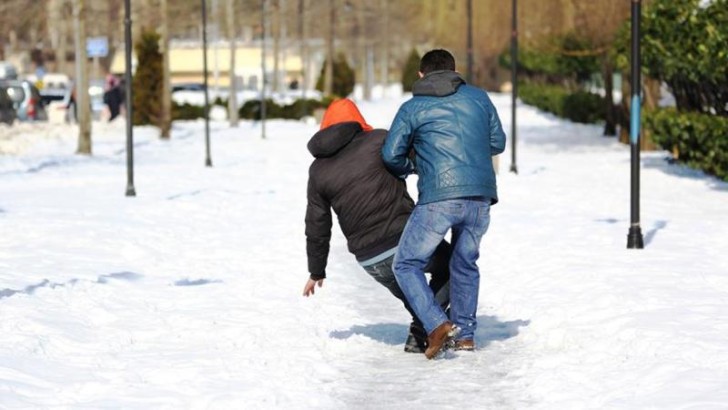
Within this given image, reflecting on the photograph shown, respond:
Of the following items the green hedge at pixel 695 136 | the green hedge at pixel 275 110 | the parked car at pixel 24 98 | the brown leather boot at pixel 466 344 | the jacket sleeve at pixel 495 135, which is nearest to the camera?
the jacket sleeve at pixel 495 135

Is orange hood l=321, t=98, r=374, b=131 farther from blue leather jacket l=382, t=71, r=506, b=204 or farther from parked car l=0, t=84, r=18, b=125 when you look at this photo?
parked car l=0, t=84, r=18, b=125

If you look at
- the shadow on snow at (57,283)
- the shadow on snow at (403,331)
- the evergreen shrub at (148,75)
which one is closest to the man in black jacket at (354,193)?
the shadow on snow at (403,331)

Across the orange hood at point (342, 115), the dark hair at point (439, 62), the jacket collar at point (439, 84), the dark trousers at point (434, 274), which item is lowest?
the dark trousers at point (434, 274)

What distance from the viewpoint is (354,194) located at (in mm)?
8938

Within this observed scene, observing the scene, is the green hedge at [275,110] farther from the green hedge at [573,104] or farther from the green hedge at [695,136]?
the green hedge at [695,136]

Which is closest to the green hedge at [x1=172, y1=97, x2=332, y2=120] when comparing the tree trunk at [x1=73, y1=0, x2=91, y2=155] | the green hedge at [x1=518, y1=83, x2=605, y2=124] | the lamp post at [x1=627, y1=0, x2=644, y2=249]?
the green hedge at [x1=518, y1=83, x2=605, y2=124]

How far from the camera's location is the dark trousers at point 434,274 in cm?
915

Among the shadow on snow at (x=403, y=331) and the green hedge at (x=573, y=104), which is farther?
the green hedge at (x=573, y=104)

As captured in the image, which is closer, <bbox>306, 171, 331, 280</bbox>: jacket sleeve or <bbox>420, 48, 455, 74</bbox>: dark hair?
<bbox>420, 48, 455, 74</bbox>: dark hair

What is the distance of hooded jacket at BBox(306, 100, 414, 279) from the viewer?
29.3 feet

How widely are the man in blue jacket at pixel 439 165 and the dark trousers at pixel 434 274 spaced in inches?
9.0

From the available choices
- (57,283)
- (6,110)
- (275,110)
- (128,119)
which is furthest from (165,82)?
(57,283)

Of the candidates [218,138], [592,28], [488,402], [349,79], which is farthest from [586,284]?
[349,79]

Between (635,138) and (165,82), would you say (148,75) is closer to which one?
(165,82)
